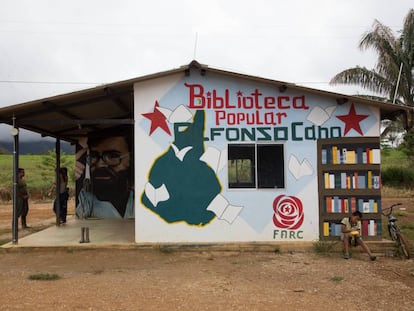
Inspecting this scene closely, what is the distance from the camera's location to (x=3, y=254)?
866 cm

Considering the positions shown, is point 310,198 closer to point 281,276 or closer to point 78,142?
point 281,276

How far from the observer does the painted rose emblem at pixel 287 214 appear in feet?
29.5

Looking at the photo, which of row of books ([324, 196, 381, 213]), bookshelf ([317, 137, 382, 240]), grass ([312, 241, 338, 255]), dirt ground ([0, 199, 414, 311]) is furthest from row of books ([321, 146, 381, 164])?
dirt ground ([0, 199, 414, 311])

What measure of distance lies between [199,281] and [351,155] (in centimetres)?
436

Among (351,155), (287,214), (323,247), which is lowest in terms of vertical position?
(323,247)

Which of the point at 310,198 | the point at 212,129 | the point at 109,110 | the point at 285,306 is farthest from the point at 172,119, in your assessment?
the point at 285,306

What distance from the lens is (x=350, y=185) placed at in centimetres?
898

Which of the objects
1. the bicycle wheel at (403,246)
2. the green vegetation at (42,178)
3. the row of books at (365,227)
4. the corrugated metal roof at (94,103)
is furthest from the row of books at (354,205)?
the green vegetation at (42,178)

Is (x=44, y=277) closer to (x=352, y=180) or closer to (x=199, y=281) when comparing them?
(x=199, y=281)

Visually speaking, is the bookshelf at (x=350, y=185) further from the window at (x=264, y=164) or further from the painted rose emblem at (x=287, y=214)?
the window at (x=264, y=164)

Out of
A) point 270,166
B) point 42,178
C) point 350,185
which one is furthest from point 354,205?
point 42,178

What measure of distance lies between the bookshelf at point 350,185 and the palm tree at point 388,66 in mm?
12682

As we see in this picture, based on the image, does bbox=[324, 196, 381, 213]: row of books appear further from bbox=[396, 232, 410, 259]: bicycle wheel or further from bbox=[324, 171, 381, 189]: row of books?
bbox=[396, 232, 410, 259]: bicycle wheel

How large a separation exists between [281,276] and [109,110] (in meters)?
6.24
